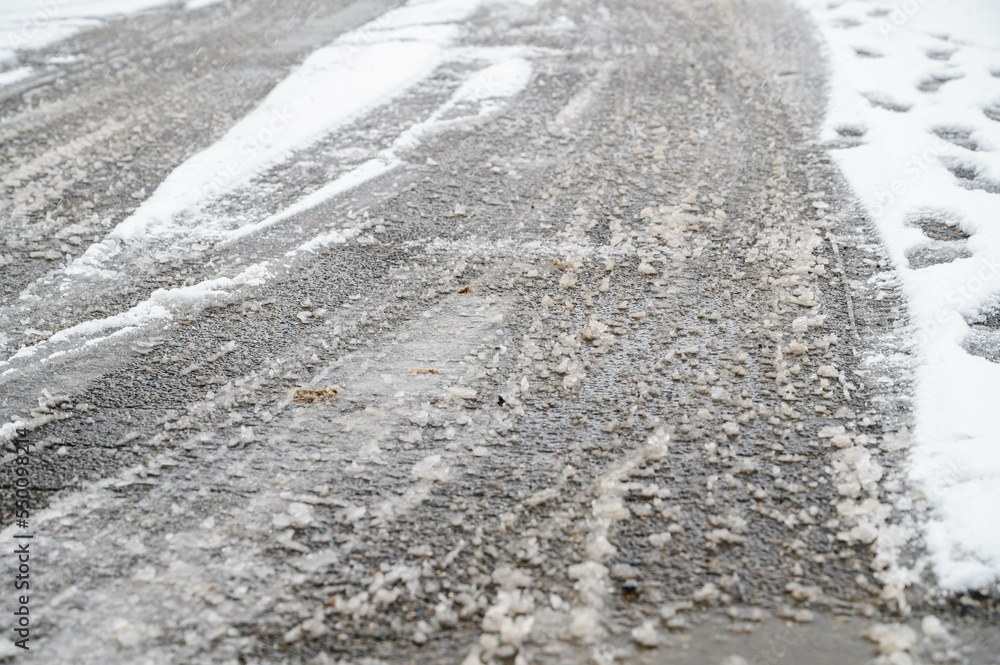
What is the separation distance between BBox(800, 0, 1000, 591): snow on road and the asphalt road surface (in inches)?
4.0

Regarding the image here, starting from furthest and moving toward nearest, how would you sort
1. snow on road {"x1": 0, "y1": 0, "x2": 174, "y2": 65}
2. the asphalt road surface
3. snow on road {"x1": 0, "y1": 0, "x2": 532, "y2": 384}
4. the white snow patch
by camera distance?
snow on road {"x1": 0, "y1": 0, "x2": 174, "y2": 65} → the white snow patch → snow on road {"x1": 0, "y1": 0, "x2": 532, "y2": 384} → the asphalt road surface

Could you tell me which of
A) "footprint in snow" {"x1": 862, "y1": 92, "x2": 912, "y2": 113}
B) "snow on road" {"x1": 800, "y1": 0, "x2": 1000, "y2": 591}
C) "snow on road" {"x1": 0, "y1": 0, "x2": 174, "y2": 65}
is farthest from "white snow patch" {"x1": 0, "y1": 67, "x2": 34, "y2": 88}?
"footprint in snow" {"x1": 862, "y1": 92, "x2": 912, "y2": 113}

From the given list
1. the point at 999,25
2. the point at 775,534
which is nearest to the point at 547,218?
the point at 775,534

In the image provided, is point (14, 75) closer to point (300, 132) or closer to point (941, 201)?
point (300, 132)

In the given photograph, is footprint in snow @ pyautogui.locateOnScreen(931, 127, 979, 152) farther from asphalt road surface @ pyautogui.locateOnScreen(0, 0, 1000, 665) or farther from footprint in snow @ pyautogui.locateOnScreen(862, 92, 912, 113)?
asphalt road surface @ pyautogui.locateOnScreen(0, 0, 1000, 665)

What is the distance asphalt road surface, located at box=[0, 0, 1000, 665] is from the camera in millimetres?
1595

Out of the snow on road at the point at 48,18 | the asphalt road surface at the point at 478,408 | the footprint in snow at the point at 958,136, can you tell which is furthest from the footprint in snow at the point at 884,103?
the snow on road at the point at 48,18

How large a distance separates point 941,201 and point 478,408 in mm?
2515

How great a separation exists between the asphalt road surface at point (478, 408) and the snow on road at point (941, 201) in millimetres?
102

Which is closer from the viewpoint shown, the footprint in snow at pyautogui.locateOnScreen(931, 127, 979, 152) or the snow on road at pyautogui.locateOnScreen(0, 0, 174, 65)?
the footprint in snow at pyautogui.locateOnScreen(931, 127, 979, 152)

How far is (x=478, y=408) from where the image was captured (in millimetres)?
2203

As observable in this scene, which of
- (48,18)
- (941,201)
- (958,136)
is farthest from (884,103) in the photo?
(48,18)

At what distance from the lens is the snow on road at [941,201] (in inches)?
72.2

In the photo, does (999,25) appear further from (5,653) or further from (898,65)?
(5,653)
